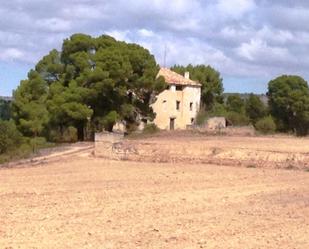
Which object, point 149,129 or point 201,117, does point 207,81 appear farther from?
point 149,129

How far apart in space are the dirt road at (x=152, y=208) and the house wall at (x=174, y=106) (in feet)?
123

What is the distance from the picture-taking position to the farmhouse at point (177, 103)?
6431cm

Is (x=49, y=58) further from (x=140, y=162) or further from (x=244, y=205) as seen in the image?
(x=244, y=205)

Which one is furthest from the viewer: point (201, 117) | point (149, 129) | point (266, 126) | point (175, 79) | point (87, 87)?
point (175, 79)

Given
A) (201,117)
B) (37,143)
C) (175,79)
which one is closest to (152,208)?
(37,143)

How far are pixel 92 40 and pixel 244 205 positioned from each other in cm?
3440

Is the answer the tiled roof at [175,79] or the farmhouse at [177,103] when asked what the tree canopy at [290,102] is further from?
the tiled roof at [175,79]

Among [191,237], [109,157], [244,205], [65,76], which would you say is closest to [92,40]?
[65,76]

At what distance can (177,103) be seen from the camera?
6625cm

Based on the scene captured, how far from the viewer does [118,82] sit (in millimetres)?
46469

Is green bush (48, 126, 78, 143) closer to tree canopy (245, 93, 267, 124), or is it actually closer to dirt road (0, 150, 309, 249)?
dirt road (0, 150, 309, 249)

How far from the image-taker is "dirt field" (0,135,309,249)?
451 inches

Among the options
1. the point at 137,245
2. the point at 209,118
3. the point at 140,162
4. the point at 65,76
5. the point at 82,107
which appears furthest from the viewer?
the point at 209,118

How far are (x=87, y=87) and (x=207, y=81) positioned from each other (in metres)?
30.6
